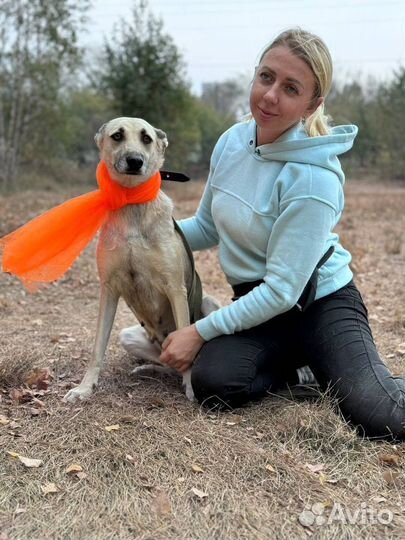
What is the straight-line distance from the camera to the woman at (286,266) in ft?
8.94

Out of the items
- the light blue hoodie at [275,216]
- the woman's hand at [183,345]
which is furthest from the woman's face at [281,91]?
the woman's hand at [183,345]

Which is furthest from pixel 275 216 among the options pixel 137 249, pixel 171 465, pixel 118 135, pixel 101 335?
pixel 171 465

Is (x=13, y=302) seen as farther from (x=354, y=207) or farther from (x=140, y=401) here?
(x=354, y=207)

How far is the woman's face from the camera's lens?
271 centimetres

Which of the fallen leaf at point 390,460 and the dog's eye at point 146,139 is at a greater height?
the dog's eye at point 146,139

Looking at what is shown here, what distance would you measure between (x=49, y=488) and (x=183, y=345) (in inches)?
39.1

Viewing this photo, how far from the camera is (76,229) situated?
10.3 feet

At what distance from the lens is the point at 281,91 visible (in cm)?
274

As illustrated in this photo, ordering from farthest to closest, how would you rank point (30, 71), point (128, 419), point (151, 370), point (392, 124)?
point (392, 124)
point (30, 71)
point (151, 370)
point (128, 419)

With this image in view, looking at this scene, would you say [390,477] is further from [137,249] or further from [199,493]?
[137,249]

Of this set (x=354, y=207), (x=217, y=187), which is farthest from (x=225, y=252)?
(x=354, y=207)

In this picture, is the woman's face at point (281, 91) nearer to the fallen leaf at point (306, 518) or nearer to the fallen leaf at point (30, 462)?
the fallen leaf at point (306, 518)

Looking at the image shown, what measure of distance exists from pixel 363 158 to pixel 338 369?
74.7 ft

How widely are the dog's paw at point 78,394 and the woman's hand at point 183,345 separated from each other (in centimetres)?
42
